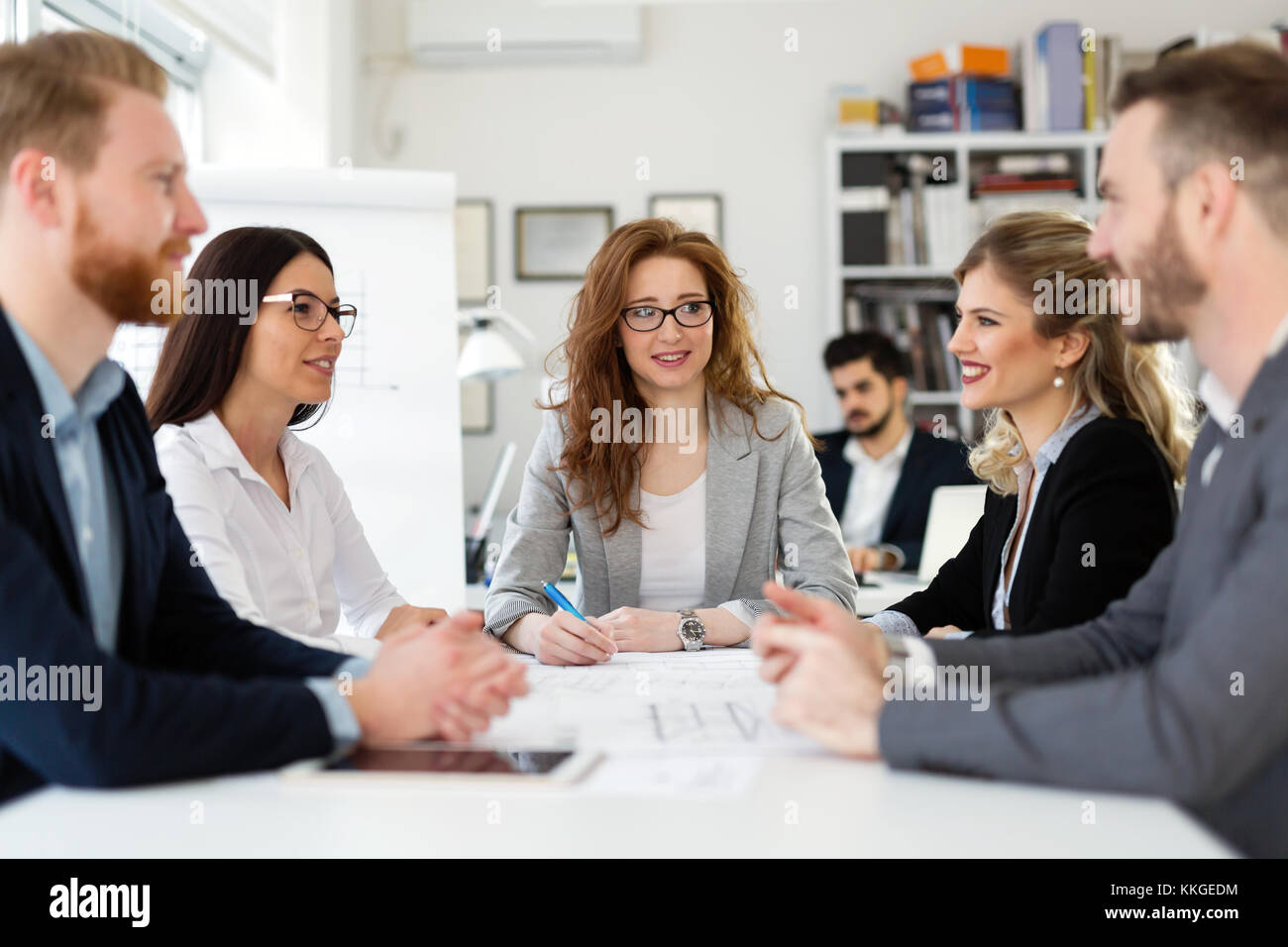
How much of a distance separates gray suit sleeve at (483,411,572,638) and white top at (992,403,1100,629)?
727mm

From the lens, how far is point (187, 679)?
91cm

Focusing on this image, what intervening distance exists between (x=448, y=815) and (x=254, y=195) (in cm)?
231

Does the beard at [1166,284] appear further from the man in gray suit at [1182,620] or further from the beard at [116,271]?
the beard at [116,271]

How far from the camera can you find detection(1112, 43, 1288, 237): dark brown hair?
Answer: 0.98 metres

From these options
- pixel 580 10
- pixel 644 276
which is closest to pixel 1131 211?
pixel 644 276

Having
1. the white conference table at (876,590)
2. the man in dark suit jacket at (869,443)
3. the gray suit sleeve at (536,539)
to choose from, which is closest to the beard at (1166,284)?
the gray suit sleeve at (536,539)

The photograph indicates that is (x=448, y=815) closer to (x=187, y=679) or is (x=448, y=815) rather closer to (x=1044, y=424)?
(x=187, y=679)

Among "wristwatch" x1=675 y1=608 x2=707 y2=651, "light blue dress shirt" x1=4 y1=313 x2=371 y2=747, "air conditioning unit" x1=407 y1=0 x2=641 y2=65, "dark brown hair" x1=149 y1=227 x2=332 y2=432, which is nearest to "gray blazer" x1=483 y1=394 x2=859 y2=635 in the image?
"wristwatch" x1=675 y1=608 x2=707 y2=651

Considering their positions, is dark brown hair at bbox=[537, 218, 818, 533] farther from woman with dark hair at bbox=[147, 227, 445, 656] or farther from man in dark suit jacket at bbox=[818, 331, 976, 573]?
man in dark suit jacket at bbox=[818, 331, 976, 573]

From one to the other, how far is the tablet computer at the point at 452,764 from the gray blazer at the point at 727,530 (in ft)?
2.95

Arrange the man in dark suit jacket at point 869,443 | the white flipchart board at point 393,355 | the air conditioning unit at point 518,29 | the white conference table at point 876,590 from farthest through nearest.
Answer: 1. the air conditioning unit at point 518,29
2. the man in dark suit jacket at point 869,443
3. the white flipchart board at point 393,355
4. the white conference table at point 876,590

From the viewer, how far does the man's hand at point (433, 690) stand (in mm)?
984

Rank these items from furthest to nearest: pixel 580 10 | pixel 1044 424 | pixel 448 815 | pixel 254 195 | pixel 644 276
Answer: pixel 580 10, pixel 254 195, pixel 644 276, pixel 1044 424, pixel 448 815

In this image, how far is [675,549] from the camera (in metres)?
1.98
